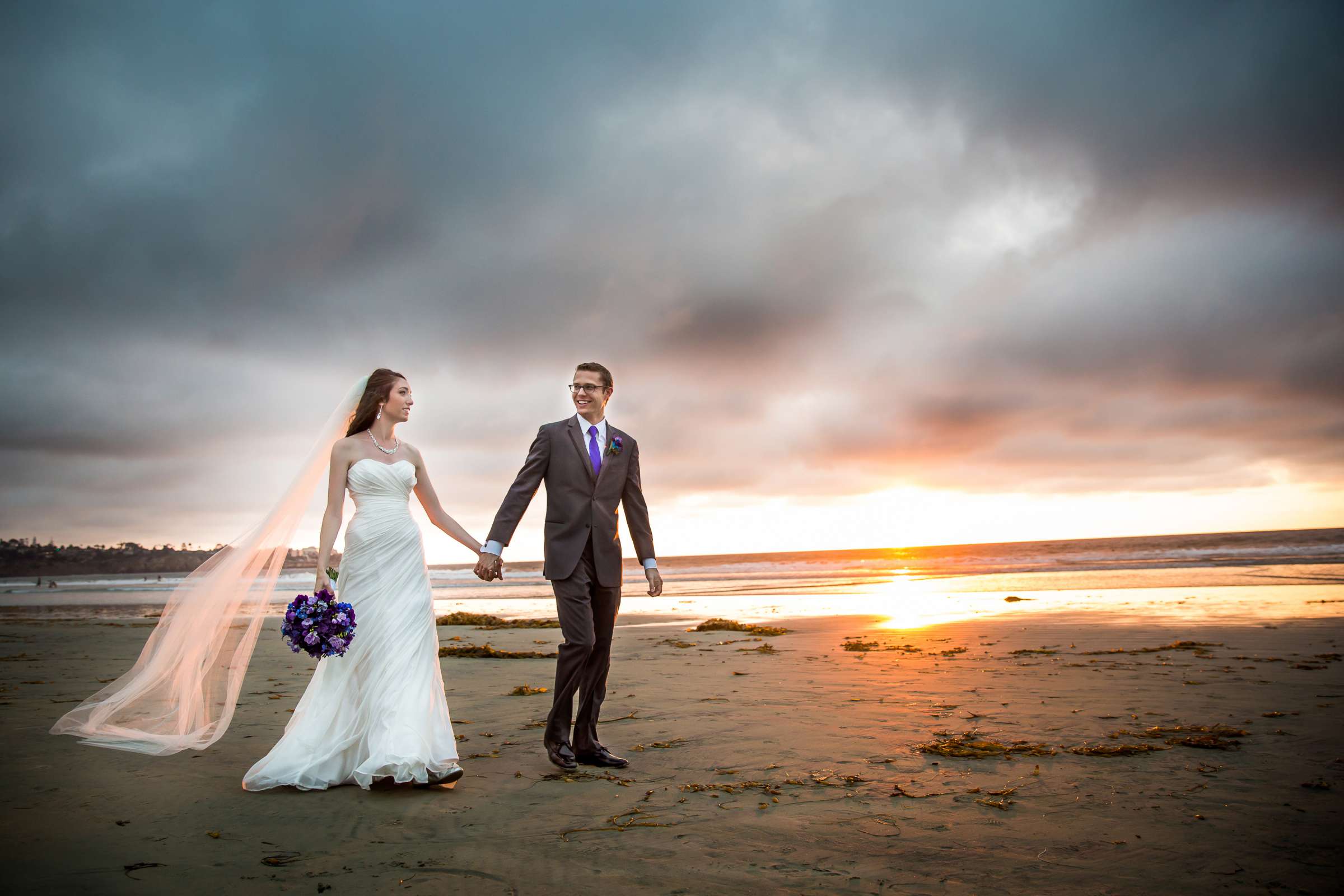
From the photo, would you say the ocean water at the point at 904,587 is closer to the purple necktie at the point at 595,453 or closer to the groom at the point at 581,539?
the groom at the point at 581,539

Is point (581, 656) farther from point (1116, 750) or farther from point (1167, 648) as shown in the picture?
point (1167, 648)

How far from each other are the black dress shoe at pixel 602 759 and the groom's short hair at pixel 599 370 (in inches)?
93.9

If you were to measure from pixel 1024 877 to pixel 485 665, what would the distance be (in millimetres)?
7779

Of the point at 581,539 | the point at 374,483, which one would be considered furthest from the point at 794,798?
the point at 374,483

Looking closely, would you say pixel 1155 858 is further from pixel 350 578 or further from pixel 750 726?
pixel 350 578

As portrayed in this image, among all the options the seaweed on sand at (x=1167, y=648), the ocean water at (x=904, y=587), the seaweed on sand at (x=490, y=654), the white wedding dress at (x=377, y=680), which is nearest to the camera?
the white wedding dress at (x=377, y=680)

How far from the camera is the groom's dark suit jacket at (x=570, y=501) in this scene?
15.9 feet

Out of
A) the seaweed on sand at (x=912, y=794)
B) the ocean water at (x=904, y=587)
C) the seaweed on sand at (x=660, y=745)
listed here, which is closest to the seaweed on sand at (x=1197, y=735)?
the seaweed on sand at (x=912, y=794)

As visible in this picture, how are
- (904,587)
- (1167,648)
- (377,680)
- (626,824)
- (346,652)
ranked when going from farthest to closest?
(904,587) → (1167,648) → (346,652) → (377,680) → (626,824)

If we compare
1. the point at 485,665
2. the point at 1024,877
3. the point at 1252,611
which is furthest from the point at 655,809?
the point at 1252,611

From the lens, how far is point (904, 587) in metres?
24.7

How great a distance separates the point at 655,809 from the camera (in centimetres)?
378

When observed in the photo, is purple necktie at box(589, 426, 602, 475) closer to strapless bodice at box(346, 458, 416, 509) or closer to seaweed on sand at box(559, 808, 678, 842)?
strapless bodice at box(346, 458, 416, 509)

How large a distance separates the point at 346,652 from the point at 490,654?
6091mm
